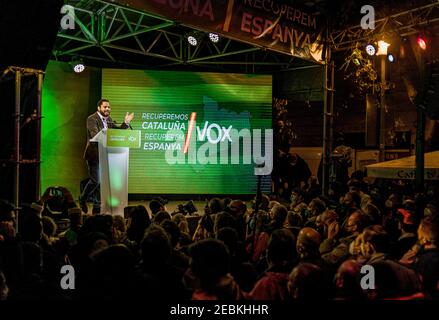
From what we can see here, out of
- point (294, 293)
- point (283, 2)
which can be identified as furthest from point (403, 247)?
point (283, 2)

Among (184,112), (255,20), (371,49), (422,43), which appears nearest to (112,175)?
(255,20)

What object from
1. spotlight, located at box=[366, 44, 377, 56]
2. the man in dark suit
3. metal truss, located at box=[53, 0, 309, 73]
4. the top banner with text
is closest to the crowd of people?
the top banner with text

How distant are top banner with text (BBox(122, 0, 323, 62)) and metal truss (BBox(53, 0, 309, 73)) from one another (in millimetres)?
1106

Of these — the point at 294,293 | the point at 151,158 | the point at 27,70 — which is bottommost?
the point at 294,293

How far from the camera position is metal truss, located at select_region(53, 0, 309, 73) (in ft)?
36.1

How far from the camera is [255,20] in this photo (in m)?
9.18

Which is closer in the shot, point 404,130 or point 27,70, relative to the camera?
point 27,70

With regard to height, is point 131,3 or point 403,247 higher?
point 131,3

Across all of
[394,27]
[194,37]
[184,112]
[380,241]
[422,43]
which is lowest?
[380,241]

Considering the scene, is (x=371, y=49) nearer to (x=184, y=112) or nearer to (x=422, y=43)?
(x=422, y=43)

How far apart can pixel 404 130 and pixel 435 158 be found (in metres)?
4.94

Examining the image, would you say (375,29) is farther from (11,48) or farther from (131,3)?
(11,48)

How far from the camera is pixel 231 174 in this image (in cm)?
1355

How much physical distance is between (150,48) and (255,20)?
10.3 ft
